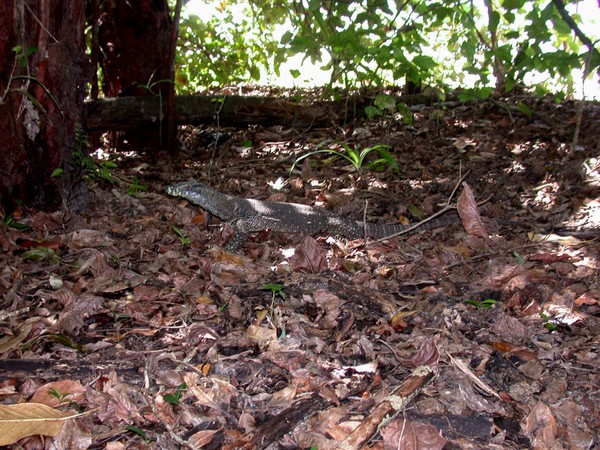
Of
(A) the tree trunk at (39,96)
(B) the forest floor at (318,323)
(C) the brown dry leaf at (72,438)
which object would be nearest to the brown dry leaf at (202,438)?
(B) the forest floor at (318,323)

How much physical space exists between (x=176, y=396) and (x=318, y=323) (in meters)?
1.11

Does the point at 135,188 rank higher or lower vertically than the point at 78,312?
higher

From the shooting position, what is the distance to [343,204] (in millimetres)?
6516

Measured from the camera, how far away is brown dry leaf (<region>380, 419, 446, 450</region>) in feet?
8.55

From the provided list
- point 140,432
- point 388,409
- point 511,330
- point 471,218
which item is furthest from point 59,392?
point 471,218

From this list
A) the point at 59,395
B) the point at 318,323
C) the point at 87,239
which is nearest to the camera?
the point at 59,395

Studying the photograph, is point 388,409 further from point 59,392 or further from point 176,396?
point 59,392

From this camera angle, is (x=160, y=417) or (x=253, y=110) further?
(x=253, y=110)

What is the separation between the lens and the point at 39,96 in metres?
5.20

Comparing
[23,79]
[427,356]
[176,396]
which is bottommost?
[176,396]

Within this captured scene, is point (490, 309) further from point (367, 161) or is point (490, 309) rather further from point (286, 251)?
point (367, 161)

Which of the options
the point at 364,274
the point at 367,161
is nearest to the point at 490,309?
the point at 364,274

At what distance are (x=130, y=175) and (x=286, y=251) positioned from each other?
296 centimetres

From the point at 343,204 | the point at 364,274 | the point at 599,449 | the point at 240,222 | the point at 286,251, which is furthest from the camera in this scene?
the point at 343,204
